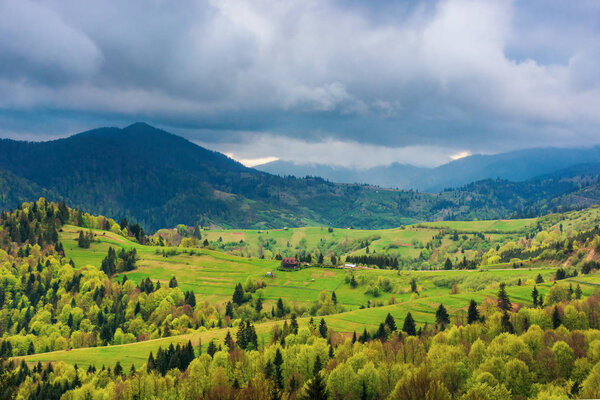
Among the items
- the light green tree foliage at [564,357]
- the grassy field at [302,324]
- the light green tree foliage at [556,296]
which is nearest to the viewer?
the light green tree foliage at [564,357]

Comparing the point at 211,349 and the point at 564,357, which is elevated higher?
the point at 564,357

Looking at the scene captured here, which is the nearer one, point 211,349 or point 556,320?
point 556,320

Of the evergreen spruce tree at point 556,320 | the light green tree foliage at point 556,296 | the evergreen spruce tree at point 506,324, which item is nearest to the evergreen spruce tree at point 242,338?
the evergreen spruce tree at point 506,324

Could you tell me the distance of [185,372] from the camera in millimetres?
138000

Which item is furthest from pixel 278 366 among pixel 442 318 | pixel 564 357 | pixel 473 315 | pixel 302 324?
pixel 473 315

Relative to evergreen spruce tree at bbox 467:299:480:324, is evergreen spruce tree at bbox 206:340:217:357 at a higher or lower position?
lower

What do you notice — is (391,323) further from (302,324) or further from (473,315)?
(302,324)

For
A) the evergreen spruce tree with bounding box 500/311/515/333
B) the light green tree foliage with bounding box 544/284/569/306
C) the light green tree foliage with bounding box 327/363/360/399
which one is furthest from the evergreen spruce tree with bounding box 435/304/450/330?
the light green tree foliage with bounding box 327/363/360/399

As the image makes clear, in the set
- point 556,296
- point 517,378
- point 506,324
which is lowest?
point 517,378

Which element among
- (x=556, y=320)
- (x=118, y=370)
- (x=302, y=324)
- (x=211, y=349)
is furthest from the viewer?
(x=302, y=324)

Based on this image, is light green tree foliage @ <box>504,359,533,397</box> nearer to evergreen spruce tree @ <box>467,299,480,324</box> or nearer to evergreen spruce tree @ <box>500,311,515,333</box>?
evergreen spruce tree @ <box>500,311,515,333</box>

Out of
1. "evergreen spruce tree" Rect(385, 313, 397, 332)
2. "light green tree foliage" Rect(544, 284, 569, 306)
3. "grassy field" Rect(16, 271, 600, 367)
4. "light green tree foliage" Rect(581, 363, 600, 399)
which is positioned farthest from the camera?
"light green tree foliage" Rect(544, 284, 569, 306)

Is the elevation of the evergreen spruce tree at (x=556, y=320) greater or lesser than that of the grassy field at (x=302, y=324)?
greater

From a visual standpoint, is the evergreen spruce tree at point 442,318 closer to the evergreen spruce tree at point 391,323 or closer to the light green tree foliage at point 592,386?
the evergreen spruce tree at point 391,323
